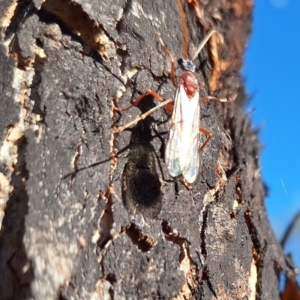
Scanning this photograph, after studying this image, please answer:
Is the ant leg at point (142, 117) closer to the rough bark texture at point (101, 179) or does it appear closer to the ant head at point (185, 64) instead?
the rough bark texture at point (101, 179)

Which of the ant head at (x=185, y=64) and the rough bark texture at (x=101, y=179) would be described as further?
the ant head at (x=185, y=64)

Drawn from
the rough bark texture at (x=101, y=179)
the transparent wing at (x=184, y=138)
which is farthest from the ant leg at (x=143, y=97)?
the transparent wing at (x=184, y=138)

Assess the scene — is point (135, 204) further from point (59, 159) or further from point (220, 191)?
point (220, 191)

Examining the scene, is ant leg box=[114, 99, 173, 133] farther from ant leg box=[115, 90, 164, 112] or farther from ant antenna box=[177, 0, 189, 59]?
ant antenna box=[177, 0, 189, 59]

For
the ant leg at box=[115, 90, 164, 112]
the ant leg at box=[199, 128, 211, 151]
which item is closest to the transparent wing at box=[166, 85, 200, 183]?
the ant leg at box=[199, 128, 211, 151]

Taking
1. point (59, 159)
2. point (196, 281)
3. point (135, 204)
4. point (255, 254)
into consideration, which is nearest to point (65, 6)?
point (59, 159)

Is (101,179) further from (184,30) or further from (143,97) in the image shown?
(184,30)

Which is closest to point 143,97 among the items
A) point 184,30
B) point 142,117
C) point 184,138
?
point 142,117
